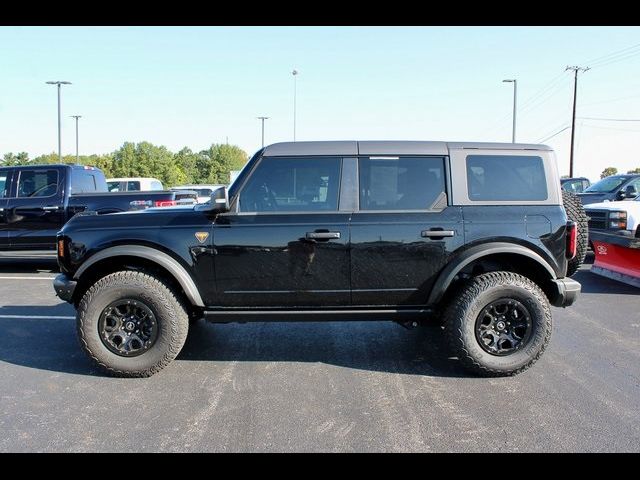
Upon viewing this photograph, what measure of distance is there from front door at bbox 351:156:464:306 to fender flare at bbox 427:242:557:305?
7 cm

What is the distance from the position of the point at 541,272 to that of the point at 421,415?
1787 millimetres

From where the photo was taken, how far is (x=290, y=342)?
16.4 ft

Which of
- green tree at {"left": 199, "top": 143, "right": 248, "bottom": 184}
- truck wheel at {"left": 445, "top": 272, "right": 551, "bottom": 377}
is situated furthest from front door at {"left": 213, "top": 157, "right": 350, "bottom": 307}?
green tree at {"left": 199, "top": 143, "right": 248, "bottom": 184}

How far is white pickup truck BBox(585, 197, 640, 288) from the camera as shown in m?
7.07

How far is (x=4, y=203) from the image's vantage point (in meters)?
8.87

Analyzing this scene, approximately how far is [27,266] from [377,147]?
8670 millimetres

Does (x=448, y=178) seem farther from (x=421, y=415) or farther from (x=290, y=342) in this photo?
(x=290, y=342)

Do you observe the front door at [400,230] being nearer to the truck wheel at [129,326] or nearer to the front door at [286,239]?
the front door at [286,239]

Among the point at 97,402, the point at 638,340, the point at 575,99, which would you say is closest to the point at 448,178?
the point at 638,340

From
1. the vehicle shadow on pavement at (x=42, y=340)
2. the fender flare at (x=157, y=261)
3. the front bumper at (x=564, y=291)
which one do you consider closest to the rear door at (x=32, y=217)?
the vehicle shadow on pavement at (x=42, y=340)

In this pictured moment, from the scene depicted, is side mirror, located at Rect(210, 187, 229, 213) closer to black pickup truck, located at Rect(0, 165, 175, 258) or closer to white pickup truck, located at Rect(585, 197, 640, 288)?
black pickup truck, located at Rect(0, 165, 175, 258)

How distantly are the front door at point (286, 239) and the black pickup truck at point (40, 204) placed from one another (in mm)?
5656

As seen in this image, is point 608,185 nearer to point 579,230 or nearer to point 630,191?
point 630,191
